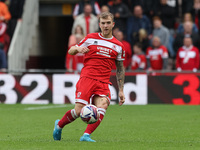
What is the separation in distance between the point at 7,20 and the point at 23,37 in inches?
37.0

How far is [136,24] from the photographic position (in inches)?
764

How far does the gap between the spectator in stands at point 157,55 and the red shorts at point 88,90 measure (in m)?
9.62

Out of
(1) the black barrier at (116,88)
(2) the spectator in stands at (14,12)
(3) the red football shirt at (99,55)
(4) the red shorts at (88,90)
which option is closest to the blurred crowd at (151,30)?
(1) the black barrier at (116,88)

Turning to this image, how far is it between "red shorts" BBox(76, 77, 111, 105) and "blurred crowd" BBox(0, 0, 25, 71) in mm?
10658

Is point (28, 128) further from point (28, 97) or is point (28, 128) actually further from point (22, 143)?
point (28, 97)

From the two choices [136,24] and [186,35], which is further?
[136,24]

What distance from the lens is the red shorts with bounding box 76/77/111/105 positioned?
27.2ft

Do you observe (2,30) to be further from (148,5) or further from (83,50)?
(83,50)

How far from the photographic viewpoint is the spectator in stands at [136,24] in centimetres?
1915

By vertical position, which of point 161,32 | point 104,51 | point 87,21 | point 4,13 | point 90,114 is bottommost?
point 90,114

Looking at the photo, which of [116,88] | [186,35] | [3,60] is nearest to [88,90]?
[116,88]

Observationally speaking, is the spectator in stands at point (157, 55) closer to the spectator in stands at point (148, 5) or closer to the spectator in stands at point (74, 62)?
the spectator in stands at point (148, 5)

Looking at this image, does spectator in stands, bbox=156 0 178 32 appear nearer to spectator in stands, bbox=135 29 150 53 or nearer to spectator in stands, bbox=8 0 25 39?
spectator in stands, bbox=135 29 150 53

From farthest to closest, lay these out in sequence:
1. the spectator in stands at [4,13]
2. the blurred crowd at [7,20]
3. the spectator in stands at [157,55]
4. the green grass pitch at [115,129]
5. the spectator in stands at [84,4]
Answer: the spectator in stands at [84,4]
the spectator in stands at [4,13]
the blurred crowd at [7,20]
the spectator in stands at [157,55]
the green grass pitch at [115,129]
